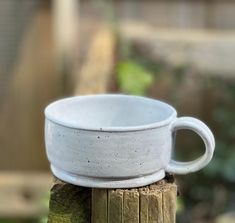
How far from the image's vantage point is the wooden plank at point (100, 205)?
3.01 ft

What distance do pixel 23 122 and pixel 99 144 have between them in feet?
9.02

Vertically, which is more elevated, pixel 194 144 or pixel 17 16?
pixel 17 16

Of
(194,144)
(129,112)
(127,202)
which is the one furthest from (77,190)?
(194,144)

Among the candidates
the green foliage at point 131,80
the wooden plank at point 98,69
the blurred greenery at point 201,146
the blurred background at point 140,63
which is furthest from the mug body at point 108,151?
the blurred greenery at point 201,146

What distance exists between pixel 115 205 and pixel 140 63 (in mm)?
2380

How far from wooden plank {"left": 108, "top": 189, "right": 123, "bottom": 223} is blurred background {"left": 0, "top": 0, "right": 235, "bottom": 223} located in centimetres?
186

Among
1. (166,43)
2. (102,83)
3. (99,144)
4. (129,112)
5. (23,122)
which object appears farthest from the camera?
(23,122)

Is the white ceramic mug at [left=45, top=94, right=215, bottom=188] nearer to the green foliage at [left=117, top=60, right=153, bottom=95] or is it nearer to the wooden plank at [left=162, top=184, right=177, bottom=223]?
the wooden plank at [left=162, top=184, right=177, bottom=223]

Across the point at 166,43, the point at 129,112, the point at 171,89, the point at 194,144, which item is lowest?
the point at 194,144

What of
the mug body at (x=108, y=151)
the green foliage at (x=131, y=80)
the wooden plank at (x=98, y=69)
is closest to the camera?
the mug body at (x=108, y=151)

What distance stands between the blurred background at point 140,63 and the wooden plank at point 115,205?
6.10 feet

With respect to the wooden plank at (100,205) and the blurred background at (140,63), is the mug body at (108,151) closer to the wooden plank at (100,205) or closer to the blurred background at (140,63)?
the wooden plank at (100,205)

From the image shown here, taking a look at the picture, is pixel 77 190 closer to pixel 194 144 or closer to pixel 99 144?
pixel 99 144

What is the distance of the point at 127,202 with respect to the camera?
91cm
